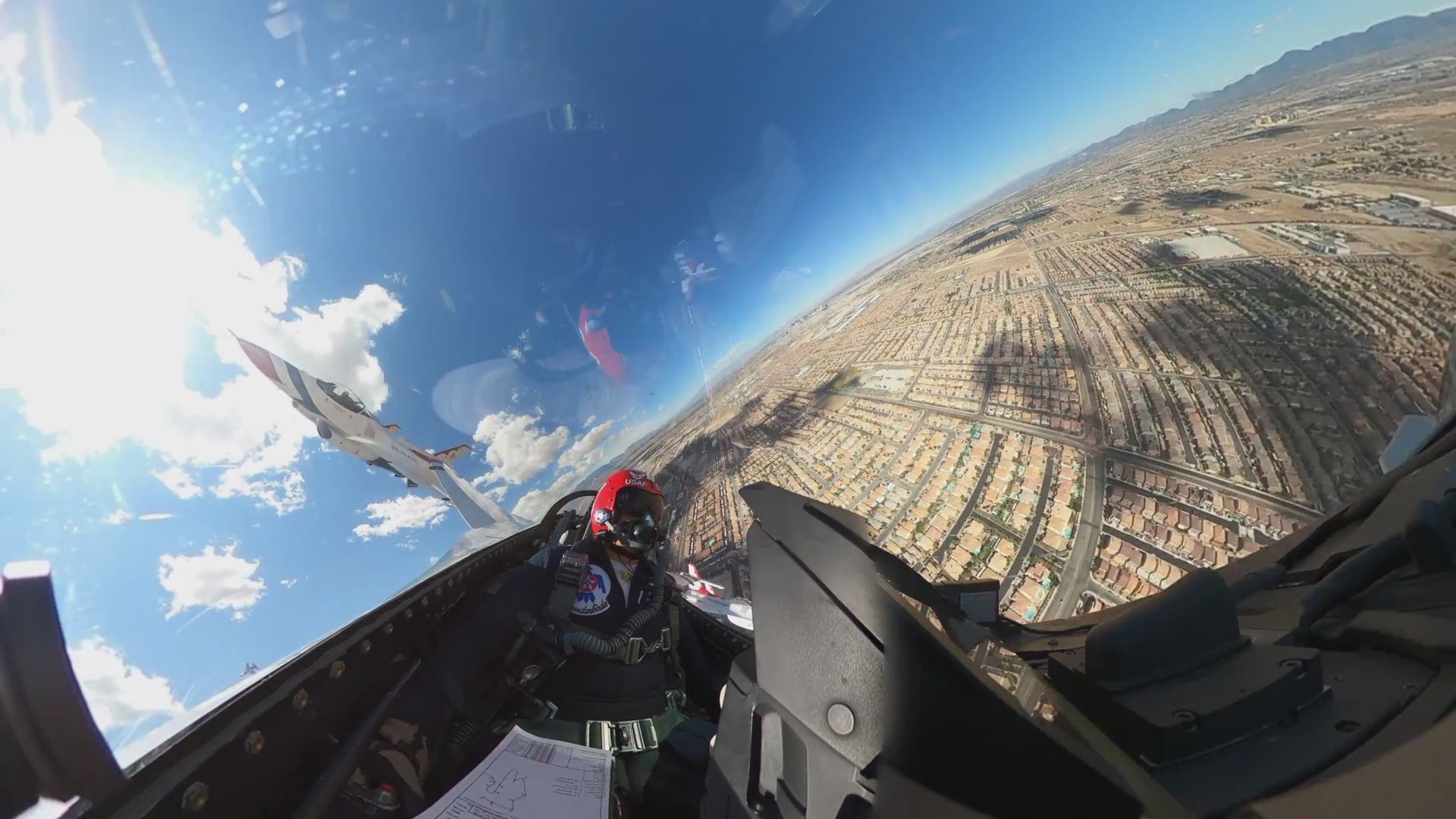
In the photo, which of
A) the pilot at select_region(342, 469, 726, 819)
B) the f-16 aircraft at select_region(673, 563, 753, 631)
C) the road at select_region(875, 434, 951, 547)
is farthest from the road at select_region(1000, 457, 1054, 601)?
the pilot at select_region(342, 469, 726, 819)

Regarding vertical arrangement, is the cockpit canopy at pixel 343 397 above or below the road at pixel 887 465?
above

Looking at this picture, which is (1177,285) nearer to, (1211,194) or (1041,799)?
(1211,194)

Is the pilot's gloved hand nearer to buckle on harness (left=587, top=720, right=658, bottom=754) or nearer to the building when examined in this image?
buckle on harness (left=587, top=720, right=658, bottom=754)

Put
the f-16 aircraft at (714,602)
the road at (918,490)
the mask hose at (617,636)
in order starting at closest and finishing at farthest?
the mask hose at (617,636), the f-16 aircraft at (714,602), the road at (918,490)

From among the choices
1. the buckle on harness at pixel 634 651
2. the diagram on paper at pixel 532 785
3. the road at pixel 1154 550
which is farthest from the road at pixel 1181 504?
the diagram on paper at pixel 532 785

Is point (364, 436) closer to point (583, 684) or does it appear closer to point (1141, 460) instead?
point (583, 684)

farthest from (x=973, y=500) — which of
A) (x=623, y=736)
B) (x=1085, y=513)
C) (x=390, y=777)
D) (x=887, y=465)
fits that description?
(x=390, y=777)

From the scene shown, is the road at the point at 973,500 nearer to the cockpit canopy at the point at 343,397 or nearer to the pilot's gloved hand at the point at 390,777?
the pilot's gloved hand at the point at 390,777
